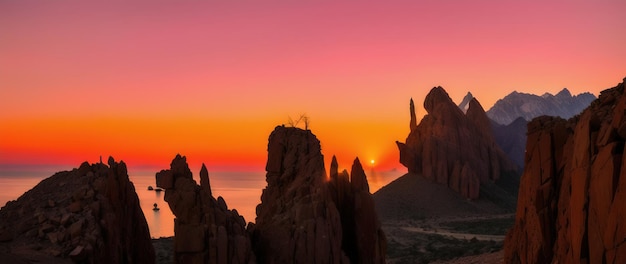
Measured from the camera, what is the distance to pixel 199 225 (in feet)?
101

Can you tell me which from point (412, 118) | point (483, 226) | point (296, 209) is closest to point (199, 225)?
point (296, 209)

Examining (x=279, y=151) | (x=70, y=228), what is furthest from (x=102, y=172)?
(x=279, y=151)

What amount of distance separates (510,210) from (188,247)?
103 m

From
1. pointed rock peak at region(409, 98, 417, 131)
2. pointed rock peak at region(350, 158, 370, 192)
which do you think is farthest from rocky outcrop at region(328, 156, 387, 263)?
pointed rock peak at region(409, 98, 417, 131)

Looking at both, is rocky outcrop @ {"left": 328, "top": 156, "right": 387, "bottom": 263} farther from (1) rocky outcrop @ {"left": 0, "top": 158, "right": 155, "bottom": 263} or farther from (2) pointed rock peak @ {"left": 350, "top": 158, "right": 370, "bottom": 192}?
(1) rocky outcrop @ {"left": 0, "top": 158, "right": 155, "bottom": 263}

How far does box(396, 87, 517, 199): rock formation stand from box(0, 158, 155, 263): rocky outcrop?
10057 cm

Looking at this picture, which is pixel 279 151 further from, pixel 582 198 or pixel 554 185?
pixel 582 198

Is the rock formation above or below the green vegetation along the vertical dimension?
above

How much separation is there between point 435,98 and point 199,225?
376 feet

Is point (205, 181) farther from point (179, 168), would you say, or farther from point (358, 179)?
point (358, 179)

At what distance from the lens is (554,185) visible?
29141mm

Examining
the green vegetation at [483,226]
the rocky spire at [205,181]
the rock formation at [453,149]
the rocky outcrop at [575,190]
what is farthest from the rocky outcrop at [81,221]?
the rock formation at [453,149]

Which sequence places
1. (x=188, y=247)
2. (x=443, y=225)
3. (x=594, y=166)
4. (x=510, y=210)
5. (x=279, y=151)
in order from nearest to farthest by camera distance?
(x=594, y=166) → (x=188, y=247) → (x=279, y=151) → (x=443, y=225) → (x=510, y=210)

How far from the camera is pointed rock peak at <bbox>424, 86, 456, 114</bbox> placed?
5502 inches
